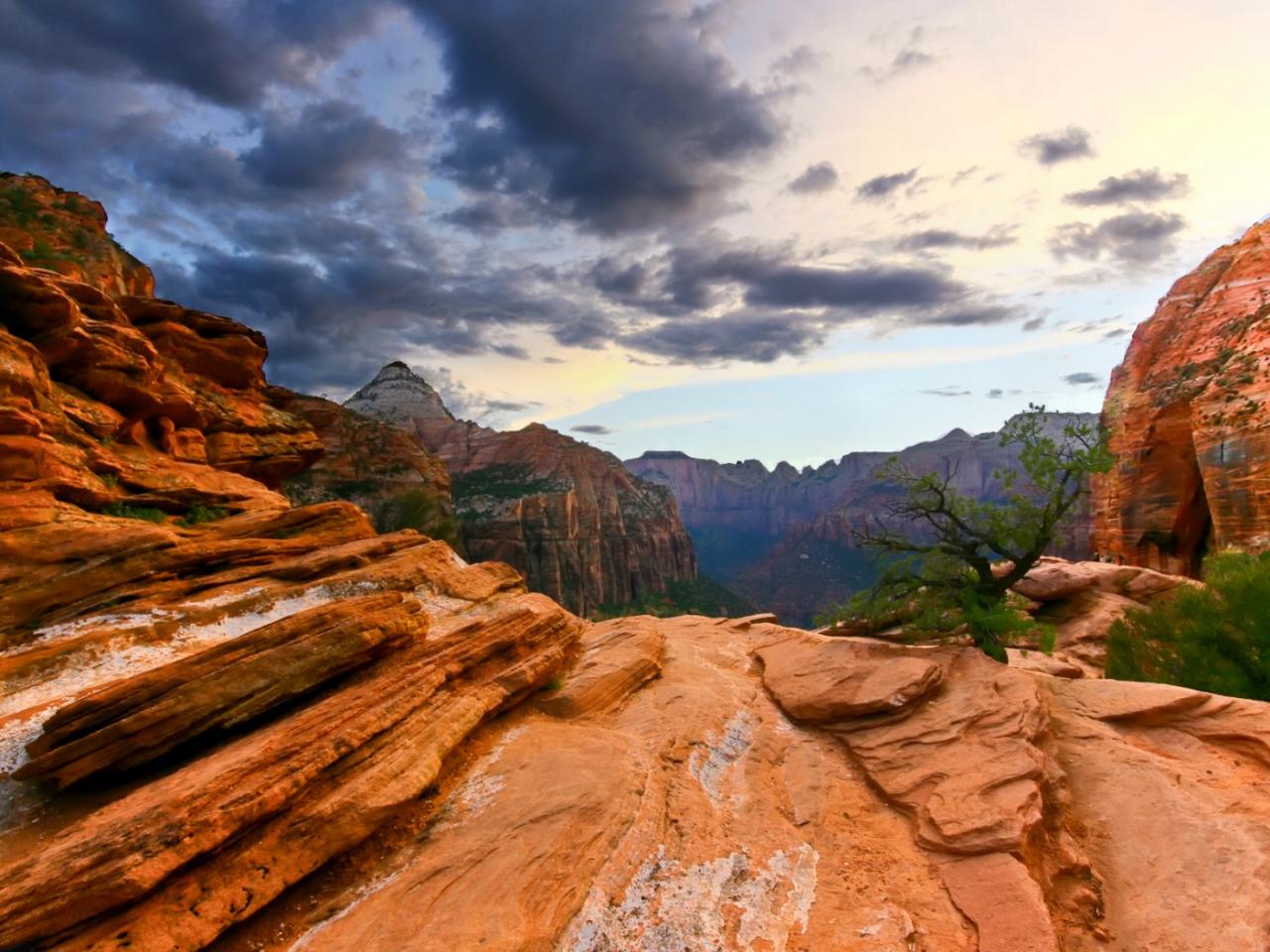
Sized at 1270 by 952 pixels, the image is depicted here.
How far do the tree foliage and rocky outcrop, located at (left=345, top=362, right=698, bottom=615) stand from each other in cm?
10234

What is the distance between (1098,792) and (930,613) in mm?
6929

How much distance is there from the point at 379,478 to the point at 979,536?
7296 centimetres

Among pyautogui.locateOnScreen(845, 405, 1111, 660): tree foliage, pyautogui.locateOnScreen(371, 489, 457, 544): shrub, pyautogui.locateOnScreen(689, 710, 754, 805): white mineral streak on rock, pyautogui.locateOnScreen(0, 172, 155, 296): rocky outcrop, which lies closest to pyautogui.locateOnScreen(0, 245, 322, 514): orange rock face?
pyautogui.locateOnScreen(0, 172, 155, 296): rocky outcrop

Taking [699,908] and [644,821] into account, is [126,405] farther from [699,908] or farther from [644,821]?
[699,908]

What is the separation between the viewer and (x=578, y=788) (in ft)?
35.5

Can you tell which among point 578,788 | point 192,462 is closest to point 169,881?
point 578,788

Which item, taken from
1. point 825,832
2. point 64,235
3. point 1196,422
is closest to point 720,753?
point 825,832

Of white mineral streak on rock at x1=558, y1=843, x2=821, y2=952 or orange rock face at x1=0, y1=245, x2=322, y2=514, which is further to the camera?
orange rock face at x1=0, y1=245, x2=322, y2=514

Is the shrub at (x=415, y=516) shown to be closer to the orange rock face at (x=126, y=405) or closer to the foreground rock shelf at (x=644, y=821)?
the orange rock face at (x=126, y=405)

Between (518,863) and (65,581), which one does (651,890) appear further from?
(65,581)

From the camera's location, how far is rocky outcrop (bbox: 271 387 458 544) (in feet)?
221

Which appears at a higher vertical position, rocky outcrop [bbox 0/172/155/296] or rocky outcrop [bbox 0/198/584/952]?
rocky outcrop [bbox 0/172/155/296]

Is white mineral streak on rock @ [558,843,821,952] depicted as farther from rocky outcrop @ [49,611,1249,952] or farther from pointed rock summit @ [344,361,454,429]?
pointed rock summit @ [344,361,454,429]

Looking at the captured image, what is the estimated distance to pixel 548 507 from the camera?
132 m
